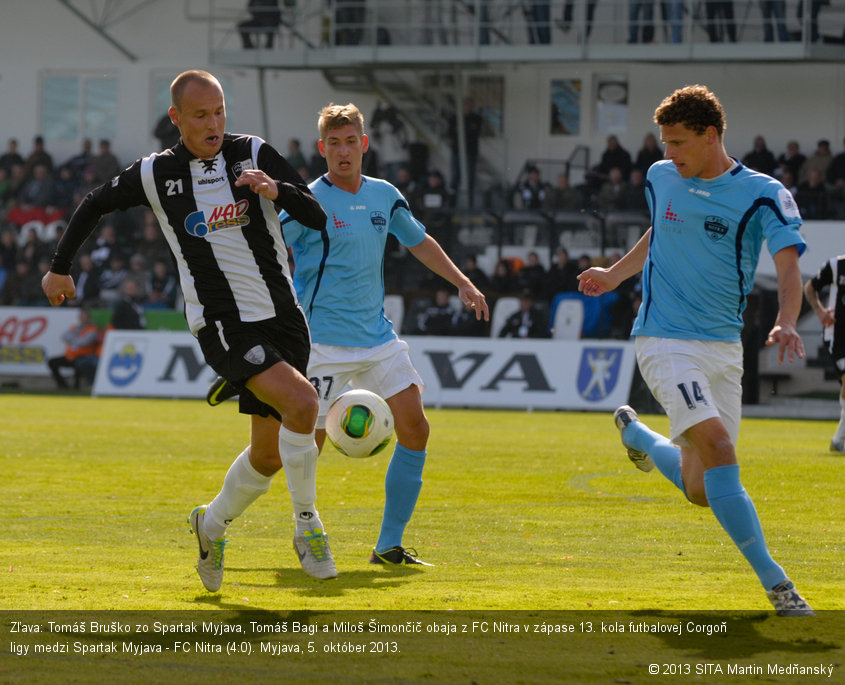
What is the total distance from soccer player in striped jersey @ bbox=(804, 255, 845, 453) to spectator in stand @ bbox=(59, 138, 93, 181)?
21153 millimetres

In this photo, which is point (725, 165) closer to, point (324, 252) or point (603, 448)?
point (324, 252)

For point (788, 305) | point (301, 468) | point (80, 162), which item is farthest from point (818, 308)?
point (80, 162)

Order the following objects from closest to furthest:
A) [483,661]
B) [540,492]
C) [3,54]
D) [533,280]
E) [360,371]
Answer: [483,661], [360,371], [540,492], [533,280], [3,54]

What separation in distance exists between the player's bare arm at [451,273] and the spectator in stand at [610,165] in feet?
59.3

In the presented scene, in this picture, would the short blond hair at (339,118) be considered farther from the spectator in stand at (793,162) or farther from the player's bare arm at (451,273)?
the spectator in stand at (793,162)

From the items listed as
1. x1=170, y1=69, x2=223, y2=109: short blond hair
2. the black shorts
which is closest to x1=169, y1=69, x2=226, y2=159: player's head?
x1=170, y1=69, x2=223, y2=109: short blond hair

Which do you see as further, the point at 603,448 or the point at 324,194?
the point at 603,448

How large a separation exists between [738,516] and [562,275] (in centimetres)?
1800

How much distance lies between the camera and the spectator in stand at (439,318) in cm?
2280

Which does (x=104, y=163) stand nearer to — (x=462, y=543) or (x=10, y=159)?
(x=10, y=159)

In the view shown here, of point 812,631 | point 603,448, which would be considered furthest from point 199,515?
point 603,448

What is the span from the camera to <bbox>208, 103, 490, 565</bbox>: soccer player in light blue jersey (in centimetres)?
691

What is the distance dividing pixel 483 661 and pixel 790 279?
2126 millimetres

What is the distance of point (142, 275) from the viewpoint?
87.0 feet
